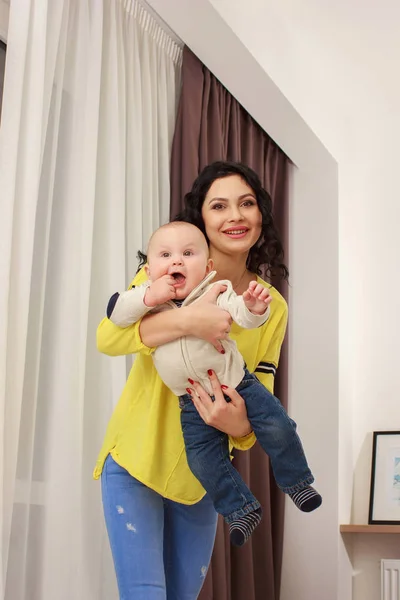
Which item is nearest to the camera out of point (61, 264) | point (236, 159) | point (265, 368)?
point (265, 368)

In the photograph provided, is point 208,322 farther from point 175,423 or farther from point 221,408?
point 175,423

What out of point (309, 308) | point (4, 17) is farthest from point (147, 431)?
point (309, 308)

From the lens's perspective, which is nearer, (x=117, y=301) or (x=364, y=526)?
(x=117, y=301)

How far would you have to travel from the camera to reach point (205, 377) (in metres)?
1.57

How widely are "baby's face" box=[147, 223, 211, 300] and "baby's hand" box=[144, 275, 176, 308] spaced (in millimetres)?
34

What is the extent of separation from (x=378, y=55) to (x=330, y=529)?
6.88 feet

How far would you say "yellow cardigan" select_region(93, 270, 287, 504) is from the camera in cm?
162

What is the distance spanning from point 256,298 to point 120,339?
310 mm

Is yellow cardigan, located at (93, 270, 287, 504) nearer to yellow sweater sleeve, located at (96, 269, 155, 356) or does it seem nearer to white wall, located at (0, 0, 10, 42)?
yellow sweater sleeve, located at (96, 269, 155, 356)

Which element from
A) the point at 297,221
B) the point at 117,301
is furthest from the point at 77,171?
the point at 297,221

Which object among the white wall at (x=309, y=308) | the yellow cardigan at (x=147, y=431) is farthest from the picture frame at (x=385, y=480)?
the yellow cardigan at (x=147, y=431)

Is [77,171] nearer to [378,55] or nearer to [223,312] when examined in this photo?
[223,312]

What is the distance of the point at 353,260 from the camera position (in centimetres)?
359

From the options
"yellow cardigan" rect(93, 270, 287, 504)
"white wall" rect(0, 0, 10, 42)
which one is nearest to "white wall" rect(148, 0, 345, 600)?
"white wall" rect(0, 0, 10, 42)
